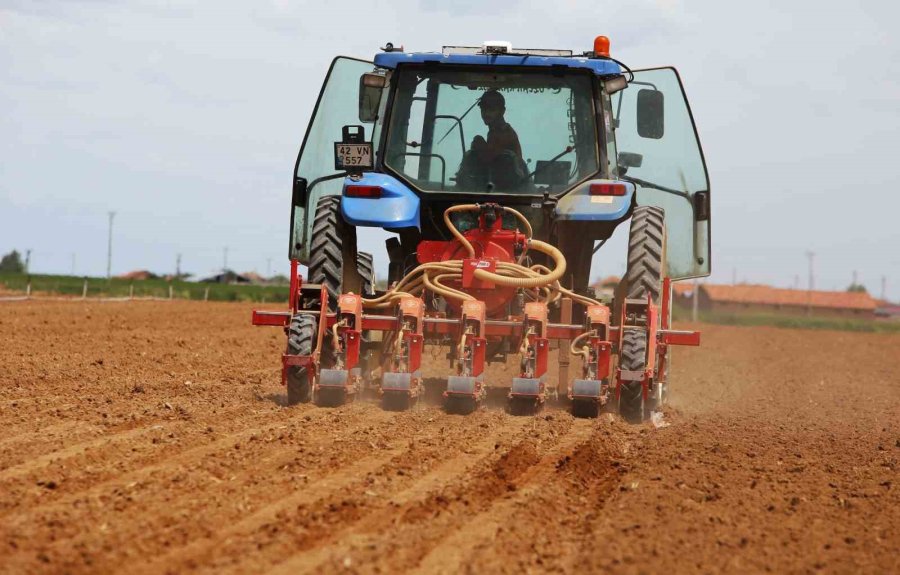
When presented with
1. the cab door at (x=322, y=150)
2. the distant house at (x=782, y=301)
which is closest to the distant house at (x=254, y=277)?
the distant house at (x=782, y=301)

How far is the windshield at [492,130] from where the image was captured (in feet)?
29.8

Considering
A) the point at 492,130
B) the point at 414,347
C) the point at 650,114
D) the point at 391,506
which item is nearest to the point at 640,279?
the point at 650,114

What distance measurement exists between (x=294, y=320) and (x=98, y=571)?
14.3 feet

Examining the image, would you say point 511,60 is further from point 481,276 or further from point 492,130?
point 481,276

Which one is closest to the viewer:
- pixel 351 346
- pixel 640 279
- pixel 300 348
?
pixel 300 348

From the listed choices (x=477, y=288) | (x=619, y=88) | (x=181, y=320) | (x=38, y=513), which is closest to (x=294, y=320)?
(x=477, y=288)

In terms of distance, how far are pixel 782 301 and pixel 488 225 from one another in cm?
8509

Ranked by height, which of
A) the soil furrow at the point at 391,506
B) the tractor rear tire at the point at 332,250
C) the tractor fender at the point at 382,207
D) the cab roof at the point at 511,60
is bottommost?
the soil furrow at the point at 391,506

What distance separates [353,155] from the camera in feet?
28.1

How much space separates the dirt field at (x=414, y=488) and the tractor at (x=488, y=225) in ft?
1.48

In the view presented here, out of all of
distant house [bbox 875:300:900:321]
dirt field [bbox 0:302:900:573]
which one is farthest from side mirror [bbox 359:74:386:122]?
distant house [bbox 875:300:900:321]

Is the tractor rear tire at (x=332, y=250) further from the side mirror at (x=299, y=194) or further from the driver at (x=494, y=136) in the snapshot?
the driver at (x=494, y=136)

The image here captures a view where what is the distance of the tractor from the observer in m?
8.22

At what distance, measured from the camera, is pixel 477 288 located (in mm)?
8719
